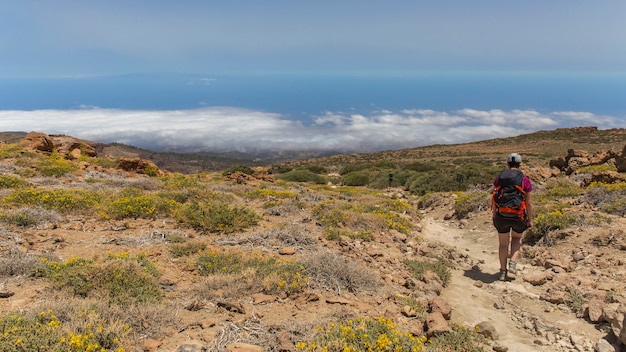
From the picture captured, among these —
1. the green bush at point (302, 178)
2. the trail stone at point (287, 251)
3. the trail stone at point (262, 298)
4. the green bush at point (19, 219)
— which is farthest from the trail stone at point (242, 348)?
the green bush at point (302, 178)

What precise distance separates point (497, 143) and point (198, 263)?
69.4 meters

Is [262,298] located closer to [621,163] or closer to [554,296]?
[554,296]

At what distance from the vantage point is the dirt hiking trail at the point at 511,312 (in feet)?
13.4

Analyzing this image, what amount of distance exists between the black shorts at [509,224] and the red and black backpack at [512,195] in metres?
0.07

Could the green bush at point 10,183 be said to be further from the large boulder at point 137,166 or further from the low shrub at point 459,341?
the low shrub at point 459,341

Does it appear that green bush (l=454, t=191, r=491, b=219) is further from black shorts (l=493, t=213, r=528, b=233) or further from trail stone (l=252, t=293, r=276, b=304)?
trail stone (l=252, t=293, r=276, b=304)

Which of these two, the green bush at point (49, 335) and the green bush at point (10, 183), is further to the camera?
the green bush at point (10, 183)

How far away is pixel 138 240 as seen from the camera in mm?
6594

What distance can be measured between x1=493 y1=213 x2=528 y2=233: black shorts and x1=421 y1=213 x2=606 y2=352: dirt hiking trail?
85cm

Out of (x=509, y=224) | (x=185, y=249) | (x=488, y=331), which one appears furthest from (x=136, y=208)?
(x=509, y=224)

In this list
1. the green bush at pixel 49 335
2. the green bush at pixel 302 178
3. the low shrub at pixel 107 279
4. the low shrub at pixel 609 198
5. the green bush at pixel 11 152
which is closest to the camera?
the green bush at pixel 49 335

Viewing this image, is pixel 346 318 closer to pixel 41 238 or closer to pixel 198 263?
pixel 198 263

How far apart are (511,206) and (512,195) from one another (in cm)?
20

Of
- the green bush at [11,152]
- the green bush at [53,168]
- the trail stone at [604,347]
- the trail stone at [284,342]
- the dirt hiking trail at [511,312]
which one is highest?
the green bush at [11,152]
